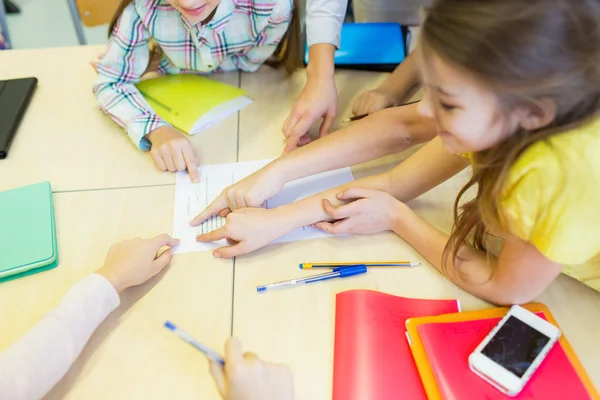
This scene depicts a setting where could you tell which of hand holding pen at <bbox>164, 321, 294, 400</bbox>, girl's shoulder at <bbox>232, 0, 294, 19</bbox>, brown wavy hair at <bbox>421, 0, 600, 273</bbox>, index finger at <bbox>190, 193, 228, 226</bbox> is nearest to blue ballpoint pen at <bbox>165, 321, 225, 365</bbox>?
hand holding pen at <bbox>164, 321, 294, 400</bbox>

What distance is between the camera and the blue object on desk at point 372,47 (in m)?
1.18

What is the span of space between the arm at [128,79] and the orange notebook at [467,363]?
2.18ft

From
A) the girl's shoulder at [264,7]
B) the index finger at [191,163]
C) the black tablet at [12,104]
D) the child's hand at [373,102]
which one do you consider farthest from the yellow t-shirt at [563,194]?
the black tablet at [12,104]

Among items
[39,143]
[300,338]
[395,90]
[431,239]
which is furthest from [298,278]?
[39,143]

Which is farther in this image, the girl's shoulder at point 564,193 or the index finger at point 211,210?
the index finger at point 211,210

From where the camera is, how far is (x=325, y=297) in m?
0.77

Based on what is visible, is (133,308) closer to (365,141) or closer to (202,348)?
(202,348)

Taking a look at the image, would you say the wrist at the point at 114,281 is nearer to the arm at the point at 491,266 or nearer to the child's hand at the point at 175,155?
the child's hand at the point at 175,155

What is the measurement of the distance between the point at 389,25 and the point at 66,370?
0.99m

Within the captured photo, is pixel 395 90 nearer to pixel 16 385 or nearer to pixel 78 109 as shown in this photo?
pixel 78 109

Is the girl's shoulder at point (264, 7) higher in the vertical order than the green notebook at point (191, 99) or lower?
higher

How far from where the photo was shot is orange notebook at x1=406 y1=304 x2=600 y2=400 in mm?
633

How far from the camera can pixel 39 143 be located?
107 cm

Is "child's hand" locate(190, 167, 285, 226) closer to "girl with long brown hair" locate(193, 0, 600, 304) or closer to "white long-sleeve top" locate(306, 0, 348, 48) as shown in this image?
"girl with long brown hair" locate(193, 0, 600, 304)
